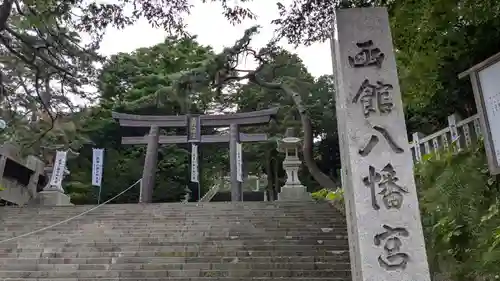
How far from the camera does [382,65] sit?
3674 mm

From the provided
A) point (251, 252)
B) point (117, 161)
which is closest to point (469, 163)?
point (251, 252)

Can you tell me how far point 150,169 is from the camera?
13.9m

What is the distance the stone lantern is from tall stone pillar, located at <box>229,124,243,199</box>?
7.27 ft

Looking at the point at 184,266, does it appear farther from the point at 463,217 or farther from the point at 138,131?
the point at 138,131

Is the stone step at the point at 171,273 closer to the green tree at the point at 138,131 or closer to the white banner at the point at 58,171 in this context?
the white banner at the point at 58,171

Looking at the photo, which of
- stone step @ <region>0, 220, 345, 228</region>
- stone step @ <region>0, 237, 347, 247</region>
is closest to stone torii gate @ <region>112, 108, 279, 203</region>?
stone step @ <region>0, 220, 345, 228</region>

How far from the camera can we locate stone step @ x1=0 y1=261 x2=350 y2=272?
652 centimetres

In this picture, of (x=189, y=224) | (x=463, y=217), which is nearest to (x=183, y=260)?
(x=189, y=224)

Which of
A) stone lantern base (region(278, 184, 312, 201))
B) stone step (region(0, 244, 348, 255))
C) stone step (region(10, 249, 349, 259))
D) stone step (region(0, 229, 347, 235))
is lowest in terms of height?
stone step (region(10, 249, 349, 259))

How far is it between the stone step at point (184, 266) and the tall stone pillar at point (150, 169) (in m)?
6.50

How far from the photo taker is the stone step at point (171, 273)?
629cm

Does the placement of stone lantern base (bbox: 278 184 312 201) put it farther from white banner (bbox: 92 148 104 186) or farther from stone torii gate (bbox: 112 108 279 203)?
white banner (bbox: 92 148 104 186)

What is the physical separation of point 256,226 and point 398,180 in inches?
218

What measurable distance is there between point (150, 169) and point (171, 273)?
7.79 m
